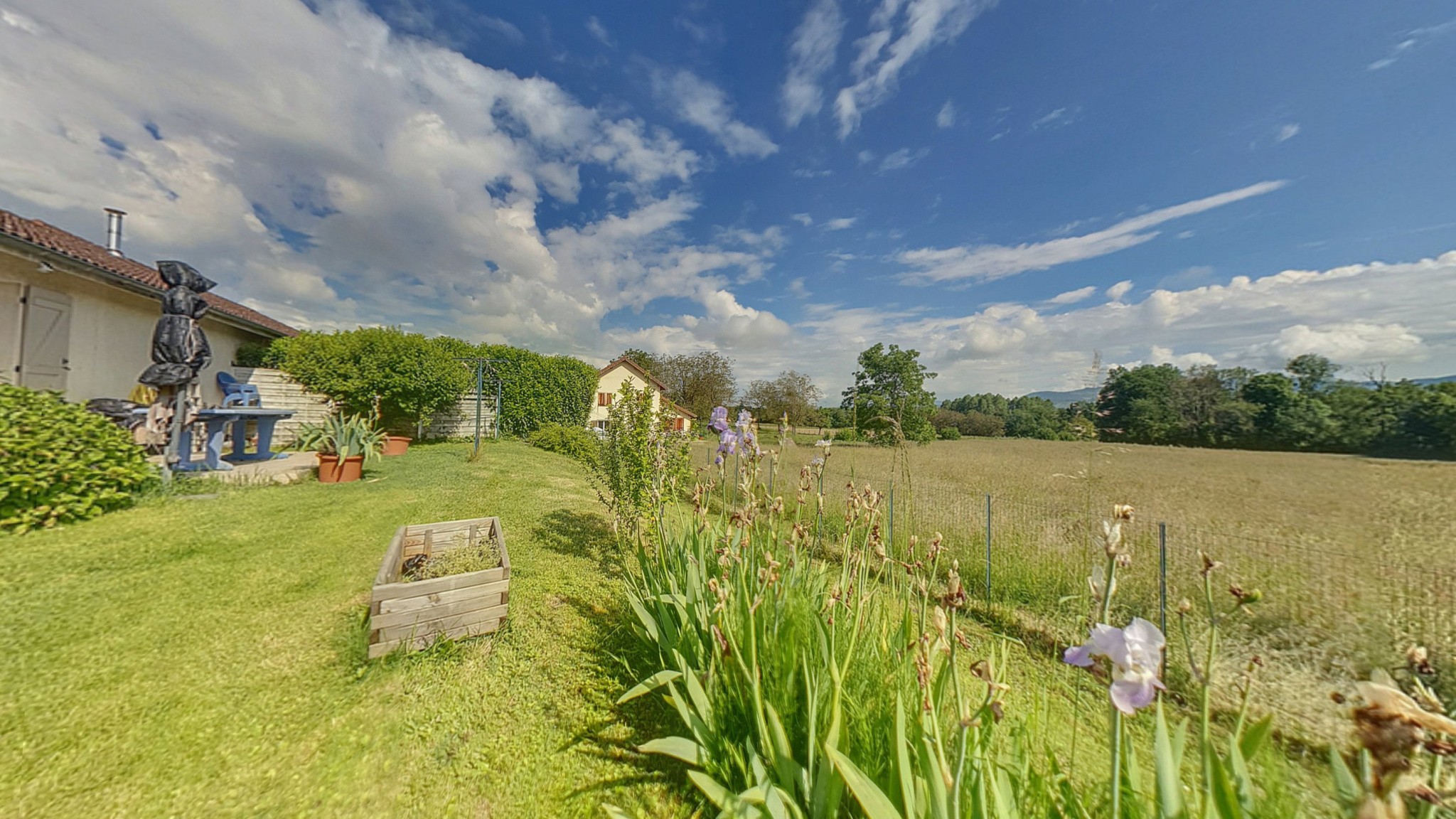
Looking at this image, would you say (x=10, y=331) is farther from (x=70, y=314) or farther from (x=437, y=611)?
(x=437, y=611)

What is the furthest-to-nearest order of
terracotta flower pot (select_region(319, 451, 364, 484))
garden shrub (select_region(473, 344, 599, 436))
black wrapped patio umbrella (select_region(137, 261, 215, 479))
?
1. garden shrub (select_region(473, 344, 599, 436))
2. terracotta flower pot (select_region(319, 451, 364, 484))
3. black wrapped patio umbrella (select_region(137, 261, 215, 479))

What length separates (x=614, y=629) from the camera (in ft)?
10.3

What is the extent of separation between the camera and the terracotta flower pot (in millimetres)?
6461

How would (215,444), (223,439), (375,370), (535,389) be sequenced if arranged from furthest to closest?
(535,389) < (375,370) < (223,439) < (215,444)

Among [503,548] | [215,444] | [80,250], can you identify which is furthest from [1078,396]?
[80,250]

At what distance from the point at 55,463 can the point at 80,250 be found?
700cm

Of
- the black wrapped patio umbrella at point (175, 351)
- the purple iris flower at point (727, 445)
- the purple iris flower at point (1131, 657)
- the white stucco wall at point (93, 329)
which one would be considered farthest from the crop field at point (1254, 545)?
the white stucco wall at point (93, 329)

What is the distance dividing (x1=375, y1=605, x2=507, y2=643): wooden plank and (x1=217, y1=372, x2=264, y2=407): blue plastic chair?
9.51m

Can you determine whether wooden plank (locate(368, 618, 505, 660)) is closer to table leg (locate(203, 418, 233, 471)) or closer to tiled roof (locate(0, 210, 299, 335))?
table leg (locate(203, 418, 233, 471))

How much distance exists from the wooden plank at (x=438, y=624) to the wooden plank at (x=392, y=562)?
29 centimetres

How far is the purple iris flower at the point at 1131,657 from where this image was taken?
2.81 ft

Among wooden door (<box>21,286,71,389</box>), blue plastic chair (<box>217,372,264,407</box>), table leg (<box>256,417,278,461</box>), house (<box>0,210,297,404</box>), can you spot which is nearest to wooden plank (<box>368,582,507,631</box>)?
table leg (<box>256,417,278,461</box>)

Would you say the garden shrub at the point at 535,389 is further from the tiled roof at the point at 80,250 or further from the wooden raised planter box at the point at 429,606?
the wooden raised planter box at the point at 429,606

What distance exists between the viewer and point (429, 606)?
2727 mm
